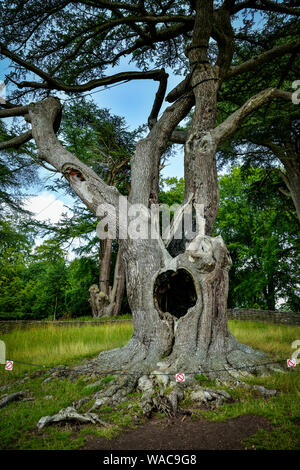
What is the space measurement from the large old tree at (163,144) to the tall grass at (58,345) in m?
1.30

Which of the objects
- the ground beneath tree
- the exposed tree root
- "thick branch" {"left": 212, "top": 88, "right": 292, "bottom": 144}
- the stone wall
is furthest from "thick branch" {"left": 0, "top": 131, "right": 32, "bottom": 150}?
the stone wall

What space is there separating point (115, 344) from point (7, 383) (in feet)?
8.55

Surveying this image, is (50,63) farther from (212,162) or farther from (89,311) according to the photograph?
(89,311)

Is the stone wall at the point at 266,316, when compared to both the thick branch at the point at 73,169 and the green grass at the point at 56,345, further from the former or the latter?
the thick branch at the point at 73,169

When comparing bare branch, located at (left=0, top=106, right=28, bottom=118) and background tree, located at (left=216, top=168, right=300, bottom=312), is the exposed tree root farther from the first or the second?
background tree, located at (left=216, top=168, right=300, bottom=312)

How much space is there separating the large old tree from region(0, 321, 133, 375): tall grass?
130cm

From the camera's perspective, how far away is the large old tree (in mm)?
4066

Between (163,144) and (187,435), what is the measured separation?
197 inches

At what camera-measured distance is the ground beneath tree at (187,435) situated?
2301mm

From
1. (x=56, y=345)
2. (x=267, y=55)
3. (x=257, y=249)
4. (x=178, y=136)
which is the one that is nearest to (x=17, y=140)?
(x=178, y=136)

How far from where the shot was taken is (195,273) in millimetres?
4109

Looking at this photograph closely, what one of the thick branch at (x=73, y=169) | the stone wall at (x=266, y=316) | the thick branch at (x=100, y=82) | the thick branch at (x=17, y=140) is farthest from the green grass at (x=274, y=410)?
the stone wall at (x=266, y=316)
